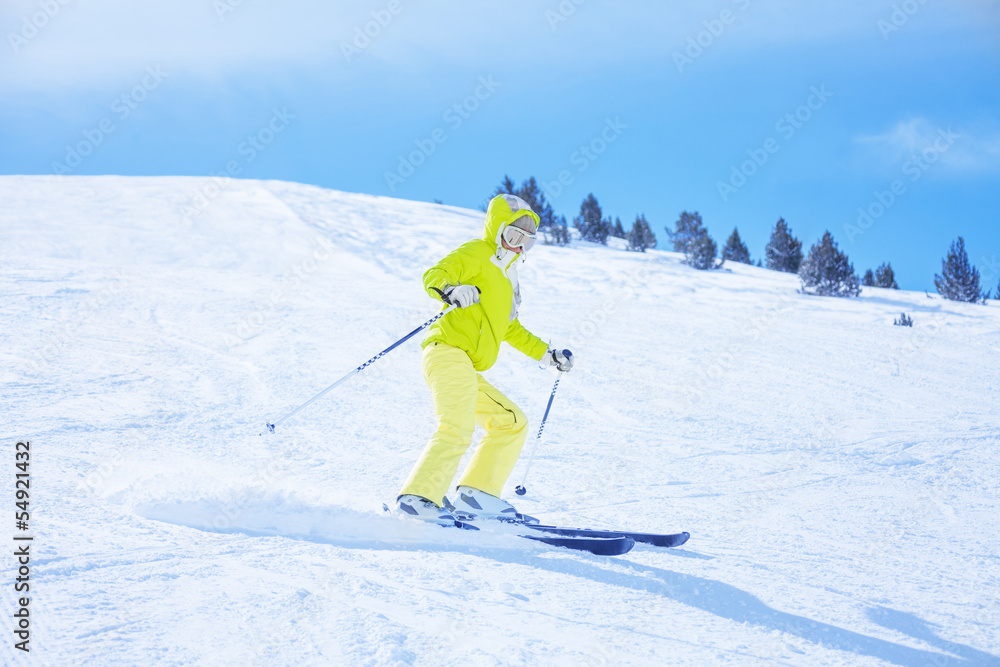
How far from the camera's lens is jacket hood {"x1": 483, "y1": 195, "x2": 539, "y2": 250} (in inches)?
155

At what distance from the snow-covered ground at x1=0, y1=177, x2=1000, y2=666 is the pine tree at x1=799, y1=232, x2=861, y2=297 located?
325cm

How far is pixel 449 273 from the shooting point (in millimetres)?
3709

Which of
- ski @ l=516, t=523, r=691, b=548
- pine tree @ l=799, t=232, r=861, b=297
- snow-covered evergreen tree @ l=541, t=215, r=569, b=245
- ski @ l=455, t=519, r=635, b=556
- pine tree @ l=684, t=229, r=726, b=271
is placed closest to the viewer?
ski @ l=455, t=519, r=635, b=556

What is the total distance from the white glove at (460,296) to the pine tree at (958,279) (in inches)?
629

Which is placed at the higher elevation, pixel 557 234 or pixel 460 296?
pixel 557 234

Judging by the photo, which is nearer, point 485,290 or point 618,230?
point 485,290

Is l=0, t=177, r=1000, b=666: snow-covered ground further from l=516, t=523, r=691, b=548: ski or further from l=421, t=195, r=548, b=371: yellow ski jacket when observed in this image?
l=421, t=195, r=548, b=371: yellow ski jacket

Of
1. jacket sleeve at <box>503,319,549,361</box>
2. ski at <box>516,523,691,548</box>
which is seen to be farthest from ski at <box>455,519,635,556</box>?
jacket sleeve at <box>503,319,549,361</box>

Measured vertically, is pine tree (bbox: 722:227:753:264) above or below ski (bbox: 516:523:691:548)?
above

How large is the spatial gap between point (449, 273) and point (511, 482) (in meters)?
1.84

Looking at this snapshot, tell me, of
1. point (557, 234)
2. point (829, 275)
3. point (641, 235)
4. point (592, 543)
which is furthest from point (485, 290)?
point (641, 235)

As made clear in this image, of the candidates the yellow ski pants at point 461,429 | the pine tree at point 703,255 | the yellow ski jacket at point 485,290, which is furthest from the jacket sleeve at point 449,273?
the pine tree at point 703,255

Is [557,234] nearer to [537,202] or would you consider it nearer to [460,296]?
[537,202]

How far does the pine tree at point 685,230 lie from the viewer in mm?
22219
